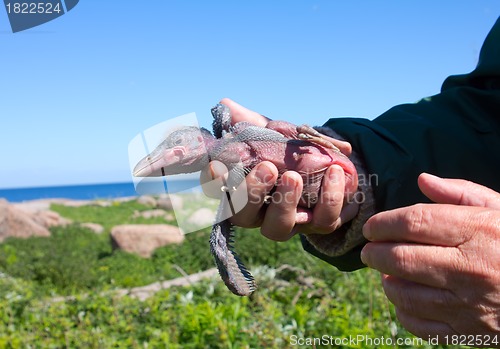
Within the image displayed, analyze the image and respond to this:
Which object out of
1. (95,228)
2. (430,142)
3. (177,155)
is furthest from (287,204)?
(95,228)

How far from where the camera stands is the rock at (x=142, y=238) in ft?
36.7

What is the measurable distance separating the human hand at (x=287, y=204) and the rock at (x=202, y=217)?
9.8 inches

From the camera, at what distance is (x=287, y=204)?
2086mm

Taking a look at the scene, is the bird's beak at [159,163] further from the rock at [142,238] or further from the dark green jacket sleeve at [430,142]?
the rock at [142,238]

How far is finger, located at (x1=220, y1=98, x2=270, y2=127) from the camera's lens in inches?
92.6

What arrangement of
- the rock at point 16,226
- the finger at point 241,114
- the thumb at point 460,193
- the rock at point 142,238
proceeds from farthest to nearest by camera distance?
the rock at point 16,226, the rock at point 142,238, the finger at point 241,114, the thumb at point 460,193

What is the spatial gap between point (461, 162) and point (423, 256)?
0.81 meters

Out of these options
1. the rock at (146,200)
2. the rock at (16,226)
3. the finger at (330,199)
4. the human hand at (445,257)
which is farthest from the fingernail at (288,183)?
the rock at (146,200)

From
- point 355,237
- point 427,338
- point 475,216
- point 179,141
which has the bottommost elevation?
point 427,338

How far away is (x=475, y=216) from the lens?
162 cm

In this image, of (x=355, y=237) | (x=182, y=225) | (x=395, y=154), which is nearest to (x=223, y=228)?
(x=182, y=225)

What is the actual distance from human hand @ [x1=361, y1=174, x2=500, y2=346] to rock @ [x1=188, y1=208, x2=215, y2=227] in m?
0.93

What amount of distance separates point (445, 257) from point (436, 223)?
0.11 m

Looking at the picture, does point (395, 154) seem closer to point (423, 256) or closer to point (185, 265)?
point (423, 256)
